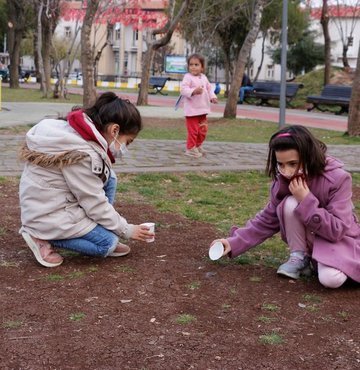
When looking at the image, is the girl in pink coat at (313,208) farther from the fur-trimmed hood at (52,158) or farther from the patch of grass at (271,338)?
the fur-trimmed hood at (52,158)

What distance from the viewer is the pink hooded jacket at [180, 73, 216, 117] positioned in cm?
823

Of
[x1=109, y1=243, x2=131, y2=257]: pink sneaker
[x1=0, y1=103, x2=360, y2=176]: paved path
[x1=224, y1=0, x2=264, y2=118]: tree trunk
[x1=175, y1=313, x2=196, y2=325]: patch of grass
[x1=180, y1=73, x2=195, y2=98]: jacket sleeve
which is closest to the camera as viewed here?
[x1=175, y1=313, x2=196, y2=325]: patch of grass

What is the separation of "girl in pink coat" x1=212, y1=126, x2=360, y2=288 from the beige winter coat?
35.2 inches

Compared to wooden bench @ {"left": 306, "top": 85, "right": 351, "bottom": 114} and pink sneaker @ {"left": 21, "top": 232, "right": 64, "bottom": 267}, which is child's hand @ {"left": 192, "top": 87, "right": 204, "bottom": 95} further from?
wooden bench @ {"left": 306, "top": 85, "right": 351, "bottom": 114}

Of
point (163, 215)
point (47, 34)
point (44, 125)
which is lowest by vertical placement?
point (163, 215)

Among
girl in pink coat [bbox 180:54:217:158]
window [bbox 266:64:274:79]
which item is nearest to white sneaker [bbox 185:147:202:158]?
girl in pink coat [bbox 180:54:217:158]

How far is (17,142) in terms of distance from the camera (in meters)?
8.67

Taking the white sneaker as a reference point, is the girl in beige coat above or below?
above

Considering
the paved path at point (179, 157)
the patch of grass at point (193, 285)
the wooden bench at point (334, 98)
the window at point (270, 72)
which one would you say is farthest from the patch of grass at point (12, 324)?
the window at point (270, 72)

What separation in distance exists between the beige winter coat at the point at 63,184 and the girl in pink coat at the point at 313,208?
90 centimetres

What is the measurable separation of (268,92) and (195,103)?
1841 centimetres

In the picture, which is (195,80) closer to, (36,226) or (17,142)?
(17,142)

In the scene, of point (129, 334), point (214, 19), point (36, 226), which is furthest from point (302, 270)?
point (214, 19)

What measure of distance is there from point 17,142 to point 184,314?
6437 mm
